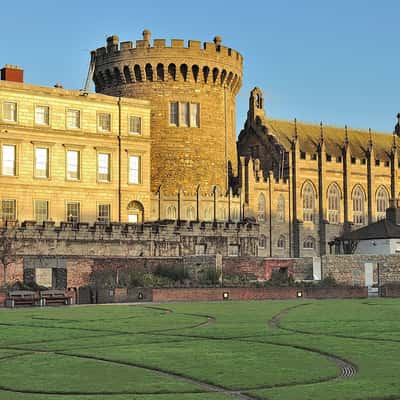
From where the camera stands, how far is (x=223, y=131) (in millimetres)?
82750

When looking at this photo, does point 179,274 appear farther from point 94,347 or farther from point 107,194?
point 94,347

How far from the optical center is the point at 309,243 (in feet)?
316

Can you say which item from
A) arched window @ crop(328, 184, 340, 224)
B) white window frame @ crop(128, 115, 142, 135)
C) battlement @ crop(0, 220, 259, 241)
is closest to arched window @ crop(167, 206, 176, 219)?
battlement @ crop(0, 220, 259, 241)

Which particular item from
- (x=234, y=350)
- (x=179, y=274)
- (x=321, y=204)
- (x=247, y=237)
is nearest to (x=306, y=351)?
(x=234, y=350)

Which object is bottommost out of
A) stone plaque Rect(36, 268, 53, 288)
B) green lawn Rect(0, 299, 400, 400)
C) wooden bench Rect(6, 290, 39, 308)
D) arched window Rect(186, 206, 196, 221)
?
green lawn Rect(0, 299, 400, 400)

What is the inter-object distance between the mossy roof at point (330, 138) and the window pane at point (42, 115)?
108 feet

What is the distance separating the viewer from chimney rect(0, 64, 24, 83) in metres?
71.9

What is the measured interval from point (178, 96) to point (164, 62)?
304 cm

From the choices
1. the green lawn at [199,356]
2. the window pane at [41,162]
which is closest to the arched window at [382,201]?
the window pane at [41,162]

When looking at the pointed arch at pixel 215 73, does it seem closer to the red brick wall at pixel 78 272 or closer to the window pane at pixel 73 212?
the window pane at pixel 73 212

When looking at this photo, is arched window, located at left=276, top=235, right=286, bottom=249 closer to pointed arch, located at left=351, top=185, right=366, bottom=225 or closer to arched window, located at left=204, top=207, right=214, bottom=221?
pointed arch, located at left=351, top=185, right=366, bottom=225

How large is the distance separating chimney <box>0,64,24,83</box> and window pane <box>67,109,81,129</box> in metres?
4.74

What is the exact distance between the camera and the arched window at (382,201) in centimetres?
10325

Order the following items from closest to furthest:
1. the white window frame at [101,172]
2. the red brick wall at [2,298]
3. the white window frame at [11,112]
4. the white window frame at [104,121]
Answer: the red brick wall at [2,298] < the white window frame at [11,112] < the white window frame at [101,172] < the white window frame at [104,121]
